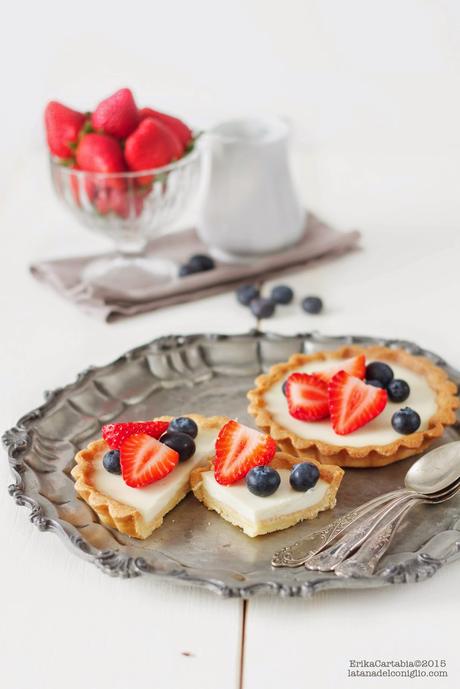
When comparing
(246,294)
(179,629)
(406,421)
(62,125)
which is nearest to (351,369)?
(406,421)

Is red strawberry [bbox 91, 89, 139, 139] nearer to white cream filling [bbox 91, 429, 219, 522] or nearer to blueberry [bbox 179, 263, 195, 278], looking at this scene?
blueberry [bbox 179, 263, 195, 278]

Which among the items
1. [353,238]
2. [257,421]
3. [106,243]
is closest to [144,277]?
[106,243]

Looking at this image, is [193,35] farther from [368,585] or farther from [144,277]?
[368,585]

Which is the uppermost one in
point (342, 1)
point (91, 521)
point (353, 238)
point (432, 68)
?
point (342, 1)

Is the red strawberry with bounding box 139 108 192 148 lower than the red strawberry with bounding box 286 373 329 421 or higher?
higher

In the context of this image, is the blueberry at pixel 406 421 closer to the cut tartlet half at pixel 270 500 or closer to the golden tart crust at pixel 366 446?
the golden tart crust at pixel 366 446

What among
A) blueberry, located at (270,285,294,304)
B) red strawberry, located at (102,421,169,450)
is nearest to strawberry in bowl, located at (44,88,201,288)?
blueberry, located at (270,285,294,304)

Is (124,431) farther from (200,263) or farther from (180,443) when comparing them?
(200,263)
